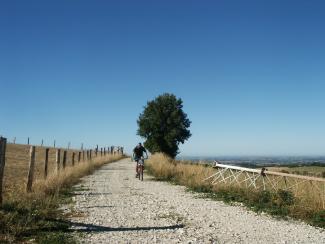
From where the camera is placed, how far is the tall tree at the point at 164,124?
54.9 m

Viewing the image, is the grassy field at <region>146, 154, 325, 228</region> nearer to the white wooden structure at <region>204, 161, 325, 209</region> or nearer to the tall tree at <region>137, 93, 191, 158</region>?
the white wooden structure at <region>204, 161, 325, 209</region>

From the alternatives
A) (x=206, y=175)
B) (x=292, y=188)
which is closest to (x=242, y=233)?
(x=292, y=188)

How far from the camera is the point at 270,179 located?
19.8m

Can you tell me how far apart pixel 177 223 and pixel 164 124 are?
43.9 meters

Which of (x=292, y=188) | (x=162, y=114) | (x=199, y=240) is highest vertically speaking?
(x=162, y=114)

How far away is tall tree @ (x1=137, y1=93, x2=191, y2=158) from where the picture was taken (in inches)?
2162

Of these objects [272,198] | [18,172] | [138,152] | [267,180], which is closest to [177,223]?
[272,198]

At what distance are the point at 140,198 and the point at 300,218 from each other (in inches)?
245

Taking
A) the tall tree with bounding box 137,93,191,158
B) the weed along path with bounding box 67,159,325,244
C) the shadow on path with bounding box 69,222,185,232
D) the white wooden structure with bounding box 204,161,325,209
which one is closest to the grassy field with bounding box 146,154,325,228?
the white wooden structure with bounding box 204,161,325,209

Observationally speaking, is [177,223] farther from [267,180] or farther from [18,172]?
[18,172]

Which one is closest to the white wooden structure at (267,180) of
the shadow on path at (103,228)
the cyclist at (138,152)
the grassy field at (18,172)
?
the cyclist at (138,152)

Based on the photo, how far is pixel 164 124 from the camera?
182 feet

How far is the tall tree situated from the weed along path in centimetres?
3787

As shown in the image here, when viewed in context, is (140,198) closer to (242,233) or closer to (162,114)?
(242,233)
